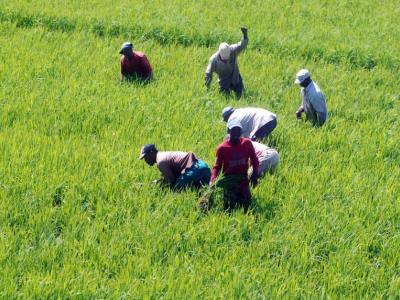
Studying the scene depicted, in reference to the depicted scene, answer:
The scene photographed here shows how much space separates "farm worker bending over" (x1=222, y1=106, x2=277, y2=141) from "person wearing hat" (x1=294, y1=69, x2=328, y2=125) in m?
0.78

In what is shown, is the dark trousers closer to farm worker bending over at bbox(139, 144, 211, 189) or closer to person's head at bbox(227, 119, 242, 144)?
farm worker bending over at bbox(139, 144, 211, 189)

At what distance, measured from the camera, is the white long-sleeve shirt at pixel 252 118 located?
22.8 ft

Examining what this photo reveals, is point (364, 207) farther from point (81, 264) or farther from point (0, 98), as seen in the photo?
point (0, 98)

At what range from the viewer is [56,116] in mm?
7562

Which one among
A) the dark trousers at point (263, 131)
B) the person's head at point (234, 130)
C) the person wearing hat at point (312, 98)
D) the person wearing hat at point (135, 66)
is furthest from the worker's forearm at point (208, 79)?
the person's head at point (234, 130)

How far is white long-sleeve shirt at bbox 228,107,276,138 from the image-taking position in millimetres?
6957

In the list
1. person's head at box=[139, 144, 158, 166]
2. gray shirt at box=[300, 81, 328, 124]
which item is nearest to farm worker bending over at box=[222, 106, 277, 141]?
gray shirt at box=[300, 81, 328, 124]

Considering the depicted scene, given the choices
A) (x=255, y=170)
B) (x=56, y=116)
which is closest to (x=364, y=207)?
(x=255, y=170)

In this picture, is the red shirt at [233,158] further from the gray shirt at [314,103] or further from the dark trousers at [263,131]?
the gray shirt at [314,103]

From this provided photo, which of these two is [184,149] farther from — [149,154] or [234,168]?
[234,168]

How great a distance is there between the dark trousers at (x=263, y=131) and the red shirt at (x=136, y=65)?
2539mm

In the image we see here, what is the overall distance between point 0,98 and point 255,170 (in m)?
3.66

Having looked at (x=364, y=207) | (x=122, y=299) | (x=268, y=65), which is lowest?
(x=122, y=299)

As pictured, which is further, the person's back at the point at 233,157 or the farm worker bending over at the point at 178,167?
the farm worker bending over at the point at 178,167
